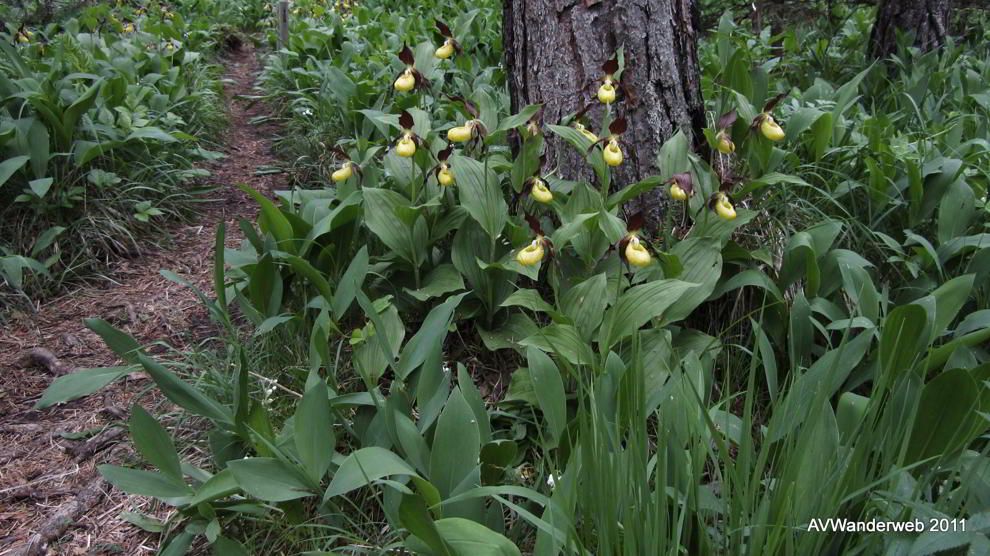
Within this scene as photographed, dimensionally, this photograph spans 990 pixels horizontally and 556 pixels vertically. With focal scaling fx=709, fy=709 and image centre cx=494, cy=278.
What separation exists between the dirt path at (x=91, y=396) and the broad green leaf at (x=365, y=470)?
0.64m

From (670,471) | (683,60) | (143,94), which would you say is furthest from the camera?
(143,94)

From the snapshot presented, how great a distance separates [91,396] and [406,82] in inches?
60.9

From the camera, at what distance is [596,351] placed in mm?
2205

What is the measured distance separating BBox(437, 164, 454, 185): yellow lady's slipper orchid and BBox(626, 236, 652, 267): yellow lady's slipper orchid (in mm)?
680

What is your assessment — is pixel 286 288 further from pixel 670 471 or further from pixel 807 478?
pixel 807 478

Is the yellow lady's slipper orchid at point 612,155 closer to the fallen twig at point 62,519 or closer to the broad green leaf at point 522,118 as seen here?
the broad green leaf at point 522,118

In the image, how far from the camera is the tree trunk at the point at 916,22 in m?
4.57

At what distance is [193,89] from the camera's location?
4.62 metres

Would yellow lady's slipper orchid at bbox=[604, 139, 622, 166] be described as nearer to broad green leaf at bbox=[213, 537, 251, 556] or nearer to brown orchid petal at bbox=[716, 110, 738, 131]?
brown orchid petal at bbox=[716, 110, 738, 131]

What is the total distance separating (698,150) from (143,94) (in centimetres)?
290

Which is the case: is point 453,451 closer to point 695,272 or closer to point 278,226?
point 695,272

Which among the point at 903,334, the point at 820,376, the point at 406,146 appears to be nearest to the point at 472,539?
the point at 820,376

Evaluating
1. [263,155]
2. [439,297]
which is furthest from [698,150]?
[263,155]

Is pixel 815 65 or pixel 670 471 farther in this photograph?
pixel 815 65
